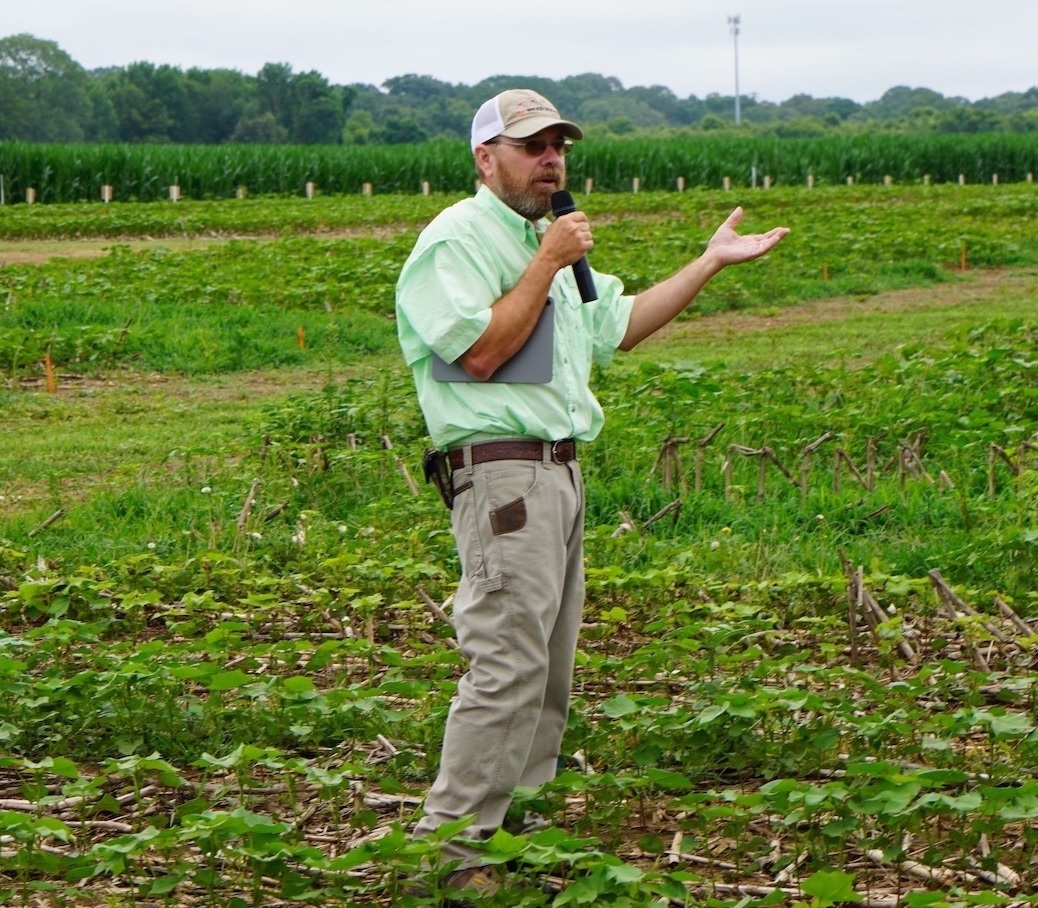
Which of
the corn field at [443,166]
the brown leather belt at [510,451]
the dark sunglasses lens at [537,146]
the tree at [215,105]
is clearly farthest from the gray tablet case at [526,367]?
the tree at [215,105]

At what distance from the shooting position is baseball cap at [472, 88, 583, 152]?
12.3 ft

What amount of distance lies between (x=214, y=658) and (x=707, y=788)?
1773 millimetres

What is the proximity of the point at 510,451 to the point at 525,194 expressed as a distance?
0.65 meters

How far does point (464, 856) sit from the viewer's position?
3.60 metres

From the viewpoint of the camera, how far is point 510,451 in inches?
148

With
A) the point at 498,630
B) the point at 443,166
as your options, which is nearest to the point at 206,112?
the point at 443,166

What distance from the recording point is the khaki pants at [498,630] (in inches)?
143

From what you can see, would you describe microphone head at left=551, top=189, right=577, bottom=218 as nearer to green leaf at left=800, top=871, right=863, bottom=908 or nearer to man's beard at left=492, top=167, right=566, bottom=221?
man's beard at left=492, top=167, right=566, bottom=221

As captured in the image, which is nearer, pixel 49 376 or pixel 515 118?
pixel 515 118

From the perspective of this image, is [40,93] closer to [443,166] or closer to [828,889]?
[443,166]

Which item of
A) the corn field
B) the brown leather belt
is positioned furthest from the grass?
the corn field

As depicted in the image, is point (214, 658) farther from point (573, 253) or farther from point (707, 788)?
point (573, 253)

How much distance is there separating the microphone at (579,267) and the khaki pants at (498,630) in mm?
435

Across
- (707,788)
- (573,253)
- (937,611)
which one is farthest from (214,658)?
(937,611)
